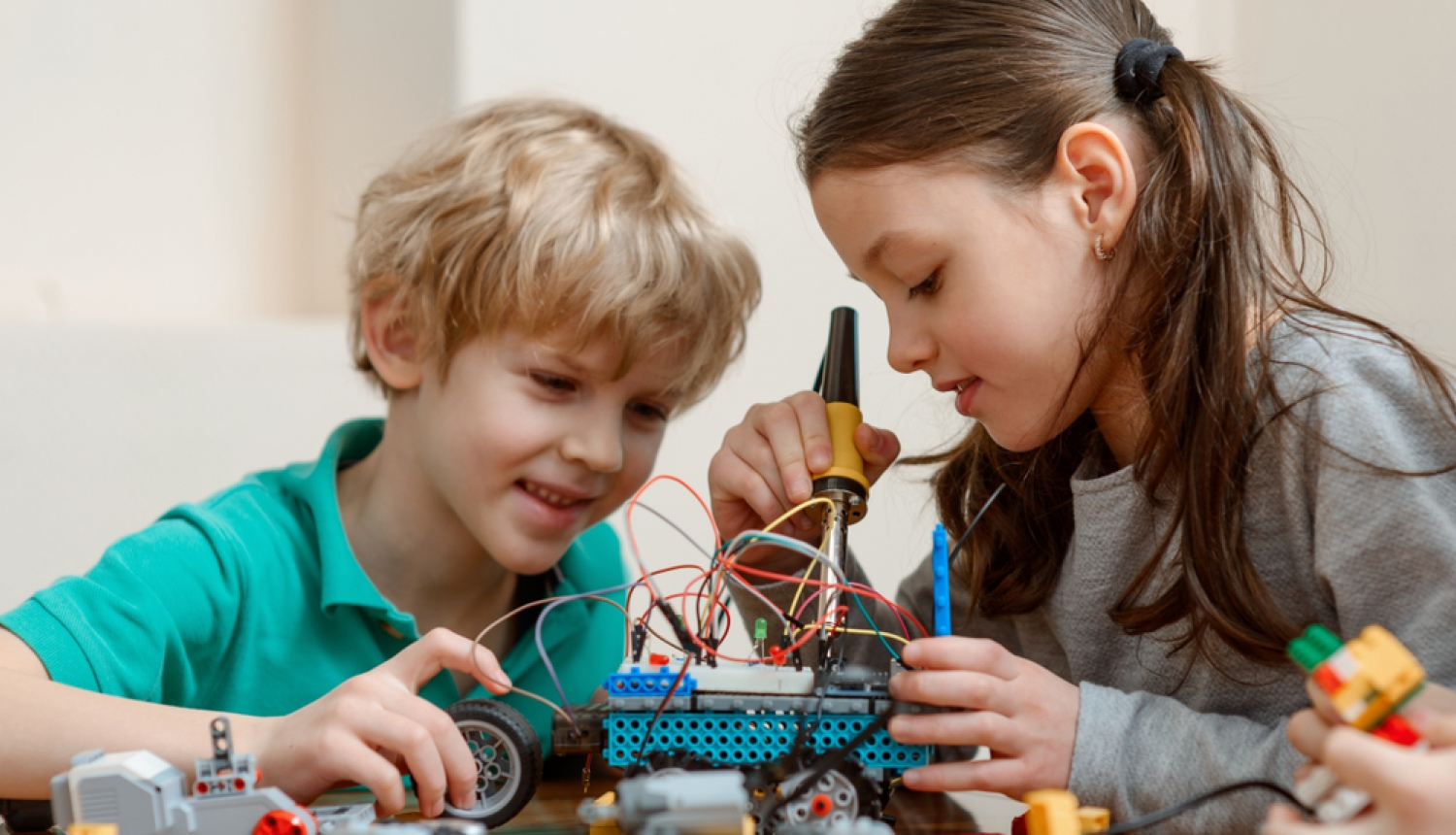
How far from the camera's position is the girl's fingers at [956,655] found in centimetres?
65

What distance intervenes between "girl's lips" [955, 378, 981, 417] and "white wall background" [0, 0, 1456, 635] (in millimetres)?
560

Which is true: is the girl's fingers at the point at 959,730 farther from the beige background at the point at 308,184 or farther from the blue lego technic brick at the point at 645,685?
the beige background at the point at 308,184

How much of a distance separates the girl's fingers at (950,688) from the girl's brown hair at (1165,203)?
0.66ft

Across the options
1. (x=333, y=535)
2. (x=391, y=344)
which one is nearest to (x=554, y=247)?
(x=391, y=344)

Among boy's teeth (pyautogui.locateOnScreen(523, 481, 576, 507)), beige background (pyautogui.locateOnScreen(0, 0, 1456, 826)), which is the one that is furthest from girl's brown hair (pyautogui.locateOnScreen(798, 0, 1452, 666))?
beige background (pyautogui.locateOnScreen(0, 0, 1456, 826))

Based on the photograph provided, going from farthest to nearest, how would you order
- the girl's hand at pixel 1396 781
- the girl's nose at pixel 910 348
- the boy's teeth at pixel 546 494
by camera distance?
the boy's teeth at pixel 546 494 < the girl's nose at pixel 910 348 < the girl's hand at pixel 1396 781

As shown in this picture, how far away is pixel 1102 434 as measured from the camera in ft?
3.15

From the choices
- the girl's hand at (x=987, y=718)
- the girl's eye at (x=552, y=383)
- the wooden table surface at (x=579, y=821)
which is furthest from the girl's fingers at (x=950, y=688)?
the girl's eye at (x=552, y=383)

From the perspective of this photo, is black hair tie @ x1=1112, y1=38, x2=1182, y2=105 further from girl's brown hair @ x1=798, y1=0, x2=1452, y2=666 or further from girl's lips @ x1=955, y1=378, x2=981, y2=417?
girl's lips @ x1=955, y1=378, x2=981, y2=417

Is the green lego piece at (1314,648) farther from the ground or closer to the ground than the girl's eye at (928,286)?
closer to the ground

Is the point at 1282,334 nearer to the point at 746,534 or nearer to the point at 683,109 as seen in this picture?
the point at 746,534

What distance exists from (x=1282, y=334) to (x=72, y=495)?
1439 millimetres

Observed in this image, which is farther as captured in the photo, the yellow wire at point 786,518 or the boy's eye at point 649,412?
the boy's eye at point 649,412

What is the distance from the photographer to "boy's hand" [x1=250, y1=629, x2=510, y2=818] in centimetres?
67
